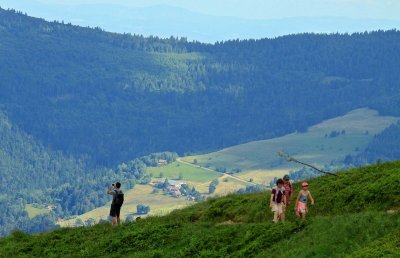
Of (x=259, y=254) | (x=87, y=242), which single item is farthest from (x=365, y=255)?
(x=87, y=242)

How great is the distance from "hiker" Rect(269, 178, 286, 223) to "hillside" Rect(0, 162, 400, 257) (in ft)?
3.41

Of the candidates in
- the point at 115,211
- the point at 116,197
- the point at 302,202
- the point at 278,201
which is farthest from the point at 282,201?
the point at 115,211

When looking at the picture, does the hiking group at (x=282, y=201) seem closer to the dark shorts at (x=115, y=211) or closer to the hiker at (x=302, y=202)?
the hiker at (x=302, y=202)

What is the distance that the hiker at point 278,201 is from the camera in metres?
46.6

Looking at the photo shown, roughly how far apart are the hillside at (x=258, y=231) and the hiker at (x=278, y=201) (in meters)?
1.04

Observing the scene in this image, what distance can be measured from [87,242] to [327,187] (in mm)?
12059

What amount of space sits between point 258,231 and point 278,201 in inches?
83.6

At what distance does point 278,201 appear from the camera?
46750mm

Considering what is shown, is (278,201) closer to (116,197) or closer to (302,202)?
(302,202)

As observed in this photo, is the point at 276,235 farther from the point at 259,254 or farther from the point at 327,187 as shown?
the point at 327,187

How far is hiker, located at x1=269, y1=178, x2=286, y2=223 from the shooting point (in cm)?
4656

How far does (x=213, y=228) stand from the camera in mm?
48719

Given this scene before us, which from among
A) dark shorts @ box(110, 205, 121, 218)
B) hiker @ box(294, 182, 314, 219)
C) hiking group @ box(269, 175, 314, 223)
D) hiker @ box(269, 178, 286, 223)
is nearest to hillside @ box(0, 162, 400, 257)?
hiker @ box(294, 182, 314, 219)

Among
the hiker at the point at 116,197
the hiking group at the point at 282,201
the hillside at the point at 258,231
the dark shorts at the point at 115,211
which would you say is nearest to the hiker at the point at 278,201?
the hiking group at the point at 282,201
